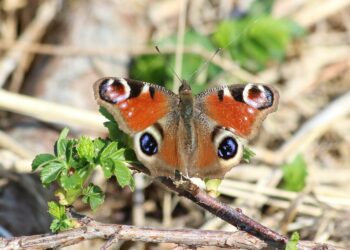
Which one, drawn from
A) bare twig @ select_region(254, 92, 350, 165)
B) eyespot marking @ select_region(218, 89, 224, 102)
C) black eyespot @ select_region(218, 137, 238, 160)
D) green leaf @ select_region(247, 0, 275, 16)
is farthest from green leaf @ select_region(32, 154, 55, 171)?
green leaf @ select_region(247, 0, 275, 16)

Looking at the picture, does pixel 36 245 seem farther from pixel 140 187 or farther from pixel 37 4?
pixel 37 4

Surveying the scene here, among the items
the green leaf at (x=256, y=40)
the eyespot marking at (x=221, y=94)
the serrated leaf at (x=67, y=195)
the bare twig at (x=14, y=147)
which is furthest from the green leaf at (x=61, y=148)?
the green leaf at (x=256, y=40)

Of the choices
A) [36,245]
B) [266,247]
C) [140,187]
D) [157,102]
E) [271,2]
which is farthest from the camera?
[271,2]

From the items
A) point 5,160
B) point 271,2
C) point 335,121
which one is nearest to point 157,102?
point 5,160

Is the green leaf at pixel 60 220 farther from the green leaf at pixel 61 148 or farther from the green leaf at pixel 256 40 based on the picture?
the green leaf at pixel 256 40

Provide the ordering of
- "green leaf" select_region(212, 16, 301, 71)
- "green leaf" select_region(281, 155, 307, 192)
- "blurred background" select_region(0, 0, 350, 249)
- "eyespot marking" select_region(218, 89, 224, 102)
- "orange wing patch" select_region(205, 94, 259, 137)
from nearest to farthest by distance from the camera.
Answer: "orange wing patch" select_region(205, 94, 259, 137)
"eyespot marking" select_region(218, 89, 224, 102)
"blurred background" select_region(0, 0, 350, 249)
"green leaf" select_region(281, 155, 307, 192)
"green leaf" select_region(212, 16, 301, 71)

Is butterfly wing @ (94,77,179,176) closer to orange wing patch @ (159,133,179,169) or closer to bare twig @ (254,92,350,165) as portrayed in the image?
orange wing patch @ (159,133,179,169)
